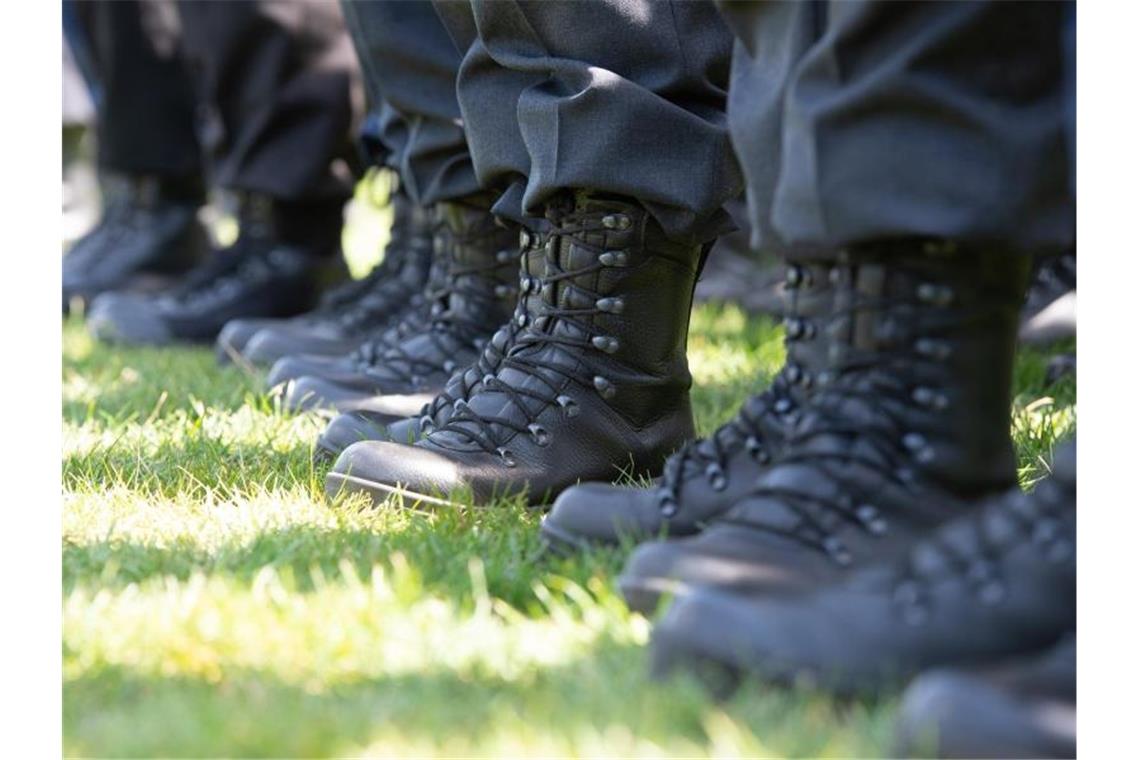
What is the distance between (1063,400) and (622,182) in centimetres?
106

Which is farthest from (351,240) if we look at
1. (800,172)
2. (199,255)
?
(800,172)

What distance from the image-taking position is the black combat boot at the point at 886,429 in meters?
1.35

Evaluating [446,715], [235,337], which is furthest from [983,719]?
[235,337]

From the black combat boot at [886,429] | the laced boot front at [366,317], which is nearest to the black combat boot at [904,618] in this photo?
the black combat boot at [886,429]

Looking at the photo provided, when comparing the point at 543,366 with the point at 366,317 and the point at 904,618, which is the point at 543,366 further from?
the point at 366,317

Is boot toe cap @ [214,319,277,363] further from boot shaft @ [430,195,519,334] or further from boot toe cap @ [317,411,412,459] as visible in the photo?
boot toe cap @ [317,411,412,459]

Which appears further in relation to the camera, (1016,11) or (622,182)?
(622,182)

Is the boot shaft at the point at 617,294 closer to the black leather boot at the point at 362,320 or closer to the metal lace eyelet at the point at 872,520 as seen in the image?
the metal lace eyelet at the point at 872,520

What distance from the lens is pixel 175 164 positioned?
4477 millimetres

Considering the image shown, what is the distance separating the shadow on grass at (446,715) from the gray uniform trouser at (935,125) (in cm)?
42

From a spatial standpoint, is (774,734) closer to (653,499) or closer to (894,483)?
(894,483)

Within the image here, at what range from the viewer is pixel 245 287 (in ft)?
12.6

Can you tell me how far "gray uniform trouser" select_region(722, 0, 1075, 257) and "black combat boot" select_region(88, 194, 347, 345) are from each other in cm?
265

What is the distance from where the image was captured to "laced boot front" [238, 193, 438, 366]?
10.4 feet
